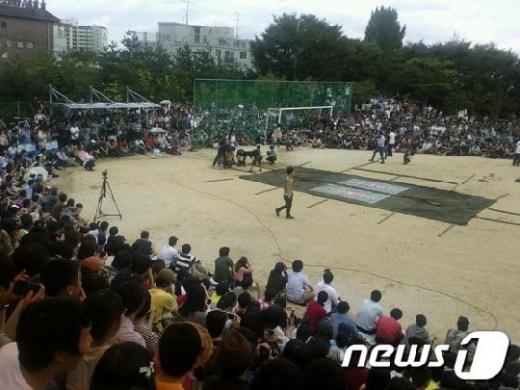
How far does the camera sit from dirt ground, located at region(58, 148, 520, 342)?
9781mm

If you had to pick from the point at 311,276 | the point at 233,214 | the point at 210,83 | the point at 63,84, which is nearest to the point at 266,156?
the point at 210,83

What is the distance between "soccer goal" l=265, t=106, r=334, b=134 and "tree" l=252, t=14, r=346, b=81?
12250 millimetres

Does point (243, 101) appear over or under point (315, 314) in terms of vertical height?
over

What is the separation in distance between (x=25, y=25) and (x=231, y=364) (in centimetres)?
5380

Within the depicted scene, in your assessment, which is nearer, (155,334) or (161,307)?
(155,334)

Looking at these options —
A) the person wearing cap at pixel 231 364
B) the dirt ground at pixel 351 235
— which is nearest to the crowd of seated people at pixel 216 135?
the dirt ground at pixel 351 235

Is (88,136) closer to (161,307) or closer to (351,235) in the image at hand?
(351,235)

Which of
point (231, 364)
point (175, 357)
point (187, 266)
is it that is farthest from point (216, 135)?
point (175, 357)

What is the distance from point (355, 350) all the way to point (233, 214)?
391 inches

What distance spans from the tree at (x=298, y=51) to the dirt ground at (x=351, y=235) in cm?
2367

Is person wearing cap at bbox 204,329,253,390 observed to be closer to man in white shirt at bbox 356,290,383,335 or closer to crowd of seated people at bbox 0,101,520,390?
crowd of seated people at bbox 0,101,520,390

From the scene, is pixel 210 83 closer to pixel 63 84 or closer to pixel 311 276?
pixel 63 84

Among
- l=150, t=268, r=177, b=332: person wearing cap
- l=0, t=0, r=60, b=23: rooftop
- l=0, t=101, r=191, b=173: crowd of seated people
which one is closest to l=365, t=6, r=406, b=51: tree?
l=0, t=0, r=60, b=23: rooftop

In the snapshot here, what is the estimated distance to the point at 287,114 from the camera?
28703 mm
